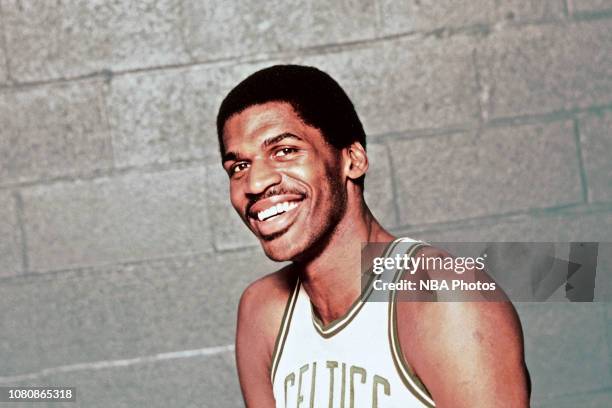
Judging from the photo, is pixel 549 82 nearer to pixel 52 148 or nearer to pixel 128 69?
pixel 128 69

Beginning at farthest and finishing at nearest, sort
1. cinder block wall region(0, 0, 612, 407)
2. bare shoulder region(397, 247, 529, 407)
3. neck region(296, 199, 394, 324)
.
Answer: cinder block wall region(0, 0, 612, 407) < neck region(296, 199, 394, 324) < bare shoulder region(397, 247, 529, 407)

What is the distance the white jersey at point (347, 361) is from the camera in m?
1.91

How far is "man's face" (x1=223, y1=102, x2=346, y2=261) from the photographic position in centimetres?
198

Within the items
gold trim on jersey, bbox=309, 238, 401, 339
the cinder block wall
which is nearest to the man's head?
gold trim on jersey, bbox=309, 238, 401, 339

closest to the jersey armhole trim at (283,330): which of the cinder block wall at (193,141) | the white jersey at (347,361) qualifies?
the white jersey at (347,361)

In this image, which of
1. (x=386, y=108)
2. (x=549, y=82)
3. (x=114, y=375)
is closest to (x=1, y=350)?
(x=114, y=375)

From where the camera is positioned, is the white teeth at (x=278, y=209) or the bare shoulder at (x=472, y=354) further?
the white teeth at (x=278, y=209)

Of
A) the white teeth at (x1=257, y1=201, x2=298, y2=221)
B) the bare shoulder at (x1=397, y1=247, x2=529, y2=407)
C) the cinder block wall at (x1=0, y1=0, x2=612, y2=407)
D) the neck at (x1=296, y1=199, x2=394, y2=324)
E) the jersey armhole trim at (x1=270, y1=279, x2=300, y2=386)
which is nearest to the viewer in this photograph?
the bare shoulder at (x1=397, y1=247, x2=529, y2=407)

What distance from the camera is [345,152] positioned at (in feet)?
6.86

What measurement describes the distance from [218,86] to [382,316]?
5.45 feet

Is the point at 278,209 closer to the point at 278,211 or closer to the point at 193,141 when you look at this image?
the point at 278,211

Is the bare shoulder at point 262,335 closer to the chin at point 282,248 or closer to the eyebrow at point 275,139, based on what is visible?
the chin at point 282,248

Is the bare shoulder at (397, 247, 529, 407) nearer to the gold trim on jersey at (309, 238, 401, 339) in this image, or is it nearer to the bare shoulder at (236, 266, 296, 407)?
the gold trim on jersey at (309, 238, 401, 339)

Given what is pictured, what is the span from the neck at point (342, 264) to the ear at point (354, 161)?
0.23ft
